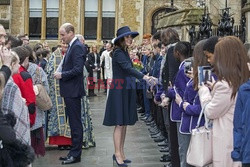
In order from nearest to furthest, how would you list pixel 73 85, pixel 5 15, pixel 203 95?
pixel 203 95
pixel 73 85
pixel 5 15

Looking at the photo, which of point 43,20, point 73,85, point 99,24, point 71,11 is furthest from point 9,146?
point 43,20

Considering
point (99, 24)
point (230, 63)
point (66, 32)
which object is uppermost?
point (99, 24)

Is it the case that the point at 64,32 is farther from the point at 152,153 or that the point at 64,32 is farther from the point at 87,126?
the point at 152,153

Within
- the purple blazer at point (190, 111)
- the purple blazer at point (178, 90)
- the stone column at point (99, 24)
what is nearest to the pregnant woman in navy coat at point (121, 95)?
the purple blazer at point (178, 90)

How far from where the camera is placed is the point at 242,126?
396cm

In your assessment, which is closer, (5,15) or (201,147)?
(201,147)

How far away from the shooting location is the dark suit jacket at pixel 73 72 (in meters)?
7.66

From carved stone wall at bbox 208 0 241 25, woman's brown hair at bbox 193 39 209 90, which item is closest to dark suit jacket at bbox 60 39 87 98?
woman's brown hair at bbox 193 39 209 90

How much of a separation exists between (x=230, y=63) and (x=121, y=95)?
298cm

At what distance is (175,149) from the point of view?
6656mm

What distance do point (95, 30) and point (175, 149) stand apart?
22.1 m

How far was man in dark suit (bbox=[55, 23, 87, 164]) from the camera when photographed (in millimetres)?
7676

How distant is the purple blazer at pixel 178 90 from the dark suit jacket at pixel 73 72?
194cm

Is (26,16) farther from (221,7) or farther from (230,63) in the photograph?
(230,63)
